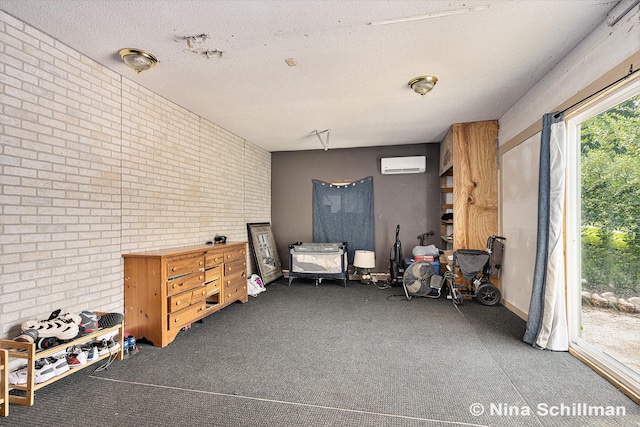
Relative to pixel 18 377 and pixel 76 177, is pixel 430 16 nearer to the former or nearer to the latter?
pixel 76 177

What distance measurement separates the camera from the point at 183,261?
120 inches

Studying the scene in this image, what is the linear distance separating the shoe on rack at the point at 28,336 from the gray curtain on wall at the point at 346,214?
454 cm

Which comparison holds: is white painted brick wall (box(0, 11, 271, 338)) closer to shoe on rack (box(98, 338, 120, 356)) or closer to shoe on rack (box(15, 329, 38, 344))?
shoe on rack (box(15, 329, 38, 344))

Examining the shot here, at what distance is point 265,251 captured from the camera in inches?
221

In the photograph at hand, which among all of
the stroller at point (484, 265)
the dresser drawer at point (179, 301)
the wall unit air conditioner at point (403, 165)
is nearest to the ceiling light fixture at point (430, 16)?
the stroller at point (484, 265)

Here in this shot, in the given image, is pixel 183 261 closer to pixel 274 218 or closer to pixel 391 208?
pixel 274 218

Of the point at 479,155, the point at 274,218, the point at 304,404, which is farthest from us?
the point at 274,218

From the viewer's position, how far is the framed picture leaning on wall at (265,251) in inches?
208

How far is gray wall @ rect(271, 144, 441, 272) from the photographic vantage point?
564 cm

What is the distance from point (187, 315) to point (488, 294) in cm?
376

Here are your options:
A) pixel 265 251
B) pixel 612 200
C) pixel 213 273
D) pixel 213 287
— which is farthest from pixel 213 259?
pixel 612 200

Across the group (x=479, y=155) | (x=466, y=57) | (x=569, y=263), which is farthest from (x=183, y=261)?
(x=479, y=155)

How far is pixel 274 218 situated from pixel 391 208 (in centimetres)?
249

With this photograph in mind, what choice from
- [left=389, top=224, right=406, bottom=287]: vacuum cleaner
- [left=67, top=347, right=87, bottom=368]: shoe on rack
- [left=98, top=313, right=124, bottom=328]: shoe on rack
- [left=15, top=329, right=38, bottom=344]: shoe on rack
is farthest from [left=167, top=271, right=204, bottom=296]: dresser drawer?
[left=389, top=224, right=406, bottom=287]: vacuum cleaner
